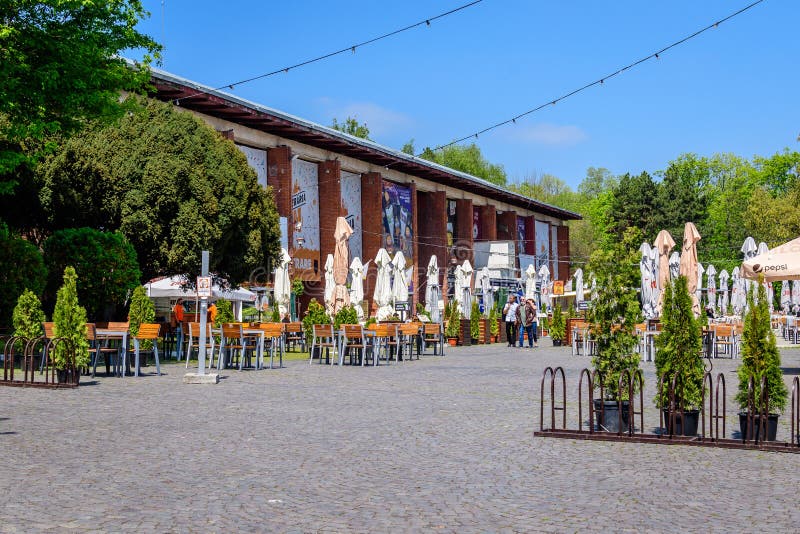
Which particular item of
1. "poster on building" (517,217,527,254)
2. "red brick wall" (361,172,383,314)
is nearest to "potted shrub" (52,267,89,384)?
"red brick wall" (361,172,383,314)

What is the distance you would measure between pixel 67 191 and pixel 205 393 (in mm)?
14245

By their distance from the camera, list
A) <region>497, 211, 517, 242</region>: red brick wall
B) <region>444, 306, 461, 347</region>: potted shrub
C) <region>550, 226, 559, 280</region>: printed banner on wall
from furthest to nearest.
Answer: <region>550, 226, 559, 280</region>: printed banner on wall, <region>497, 211, 517, 242</region>: red brick wall, <region>444, 306, 461, 347</region>: potted shrub

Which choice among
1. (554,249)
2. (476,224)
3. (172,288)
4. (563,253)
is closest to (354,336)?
(172,288)

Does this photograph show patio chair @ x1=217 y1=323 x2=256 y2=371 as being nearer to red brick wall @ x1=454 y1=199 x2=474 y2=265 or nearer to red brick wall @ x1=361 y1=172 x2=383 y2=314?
red brick wall @ x1=361 y1=172 x2=383 y2=314

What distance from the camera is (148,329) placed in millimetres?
18062

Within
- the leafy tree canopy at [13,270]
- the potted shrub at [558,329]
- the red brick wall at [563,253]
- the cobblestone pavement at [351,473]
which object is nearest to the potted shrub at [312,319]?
the leafy tree canopy at [13,270]

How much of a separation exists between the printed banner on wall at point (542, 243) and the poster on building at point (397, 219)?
750 inches

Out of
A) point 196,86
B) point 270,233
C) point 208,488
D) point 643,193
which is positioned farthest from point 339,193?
point 208,488

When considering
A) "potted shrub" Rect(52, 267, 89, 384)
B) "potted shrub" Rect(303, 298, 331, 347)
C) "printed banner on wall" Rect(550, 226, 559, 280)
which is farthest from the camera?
"printed banner on wall" Rect(550, 226, 559, 280)

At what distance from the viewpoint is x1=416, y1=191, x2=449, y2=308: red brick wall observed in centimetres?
6047

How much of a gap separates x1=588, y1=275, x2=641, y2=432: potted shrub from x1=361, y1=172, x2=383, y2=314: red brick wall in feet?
140

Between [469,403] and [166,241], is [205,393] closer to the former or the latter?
[469,403]

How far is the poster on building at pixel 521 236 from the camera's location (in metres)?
72.9

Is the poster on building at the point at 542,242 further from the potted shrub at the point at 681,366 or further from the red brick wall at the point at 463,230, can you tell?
the potted shrub at the point at 681,366
